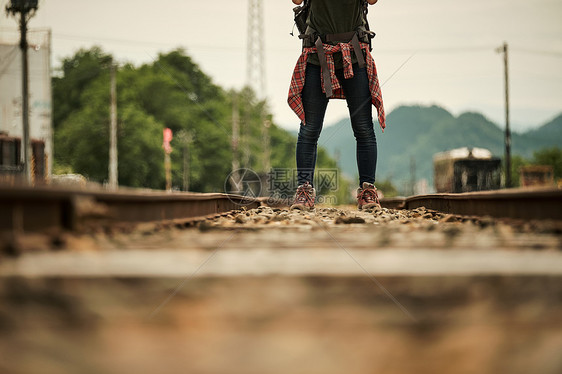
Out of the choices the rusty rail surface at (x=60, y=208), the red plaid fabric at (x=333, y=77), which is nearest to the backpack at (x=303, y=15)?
the red plaid fabric at (x=333, y=77)

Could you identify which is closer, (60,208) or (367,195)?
(60,208)

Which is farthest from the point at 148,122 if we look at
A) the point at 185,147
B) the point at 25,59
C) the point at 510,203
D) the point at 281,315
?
the point at 281,315

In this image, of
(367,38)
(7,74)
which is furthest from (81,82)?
(367,38)

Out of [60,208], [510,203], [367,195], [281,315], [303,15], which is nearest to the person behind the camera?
[281,315]

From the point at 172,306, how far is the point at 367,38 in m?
4.32

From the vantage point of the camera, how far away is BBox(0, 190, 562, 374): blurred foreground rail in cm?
85

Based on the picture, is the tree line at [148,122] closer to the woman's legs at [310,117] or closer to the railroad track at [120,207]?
the woman's legs at [310,117]

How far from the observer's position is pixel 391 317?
887 millimetres

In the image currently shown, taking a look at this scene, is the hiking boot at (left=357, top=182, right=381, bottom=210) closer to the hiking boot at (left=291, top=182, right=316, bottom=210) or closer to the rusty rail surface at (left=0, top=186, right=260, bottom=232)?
the hiking boot at (left=291, top=182, right=316, bottom=210)

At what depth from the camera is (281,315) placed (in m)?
0.89

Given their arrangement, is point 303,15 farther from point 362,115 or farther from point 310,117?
point 362,115

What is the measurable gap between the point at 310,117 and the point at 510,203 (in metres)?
2.68

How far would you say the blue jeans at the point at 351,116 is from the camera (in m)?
4.84

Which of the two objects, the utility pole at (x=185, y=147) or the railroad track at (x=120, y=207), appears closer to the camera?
the railroad track at (x=120, y=207)
